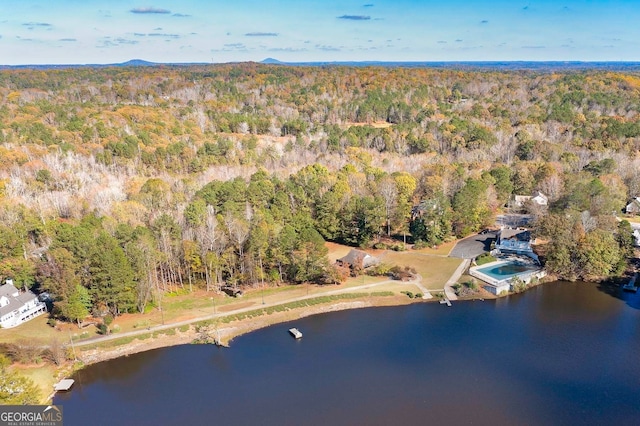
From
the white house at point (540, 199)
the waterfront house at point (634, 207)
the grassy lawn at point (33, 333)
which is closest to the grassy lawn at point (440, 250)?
the white house at point (540, 199)

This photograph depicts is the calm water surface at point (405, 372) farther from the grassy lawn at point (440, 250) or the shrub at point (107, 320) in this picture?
the grassy lawn at point (440, 250)

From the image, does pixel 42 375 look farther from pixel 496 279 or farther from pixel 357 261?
pixel 496 279

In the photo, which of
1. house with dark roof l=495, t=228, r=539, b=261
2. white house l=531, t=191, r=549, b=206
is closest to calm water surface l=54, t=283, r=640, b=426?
house with dark roof l=495, t=228, r=539, b=261

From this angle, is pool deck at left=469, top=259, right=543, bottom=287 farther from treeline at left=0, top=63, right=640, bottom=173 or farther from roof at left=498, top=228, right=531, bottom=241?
treeline at left=0, top=63, right=640, bottom=173

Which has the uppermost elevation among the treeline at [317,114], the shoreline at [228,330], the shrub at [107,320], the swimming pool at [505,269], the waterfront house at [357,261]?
the treeline at [317,114]

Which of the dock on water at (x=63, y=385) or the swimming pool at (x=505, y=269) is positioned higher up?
the swimming pool at (x=505, y=269)

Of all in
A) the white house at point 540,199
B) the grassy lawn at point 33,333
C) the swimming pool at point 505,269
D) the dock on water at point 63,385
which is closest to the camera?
the dock on water at point 63,385

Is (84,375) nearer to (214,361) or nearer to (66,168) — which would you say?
(214,361)
